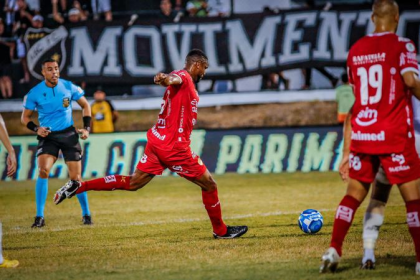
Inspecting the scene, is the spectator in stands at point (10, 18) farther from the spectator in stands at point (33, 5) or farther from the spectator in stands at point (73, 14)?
the spectator in stands at point (73, 14)

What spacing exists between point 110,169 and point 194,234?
26.8 feet

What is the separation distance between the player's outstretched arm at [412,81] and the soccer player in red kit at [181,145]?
3008 mm

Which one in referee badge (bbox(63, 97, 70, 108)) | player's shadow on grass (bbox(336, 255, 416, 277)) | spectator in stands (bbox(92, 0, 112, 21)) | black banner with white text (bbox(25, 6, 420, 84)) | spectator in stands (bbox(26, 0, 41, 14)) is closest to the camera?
player's shadow on grass (bbox(336, 255, 416, 277))

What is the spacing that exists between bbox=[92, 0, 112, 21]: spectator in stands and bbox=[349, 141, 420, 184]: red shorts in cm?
1451

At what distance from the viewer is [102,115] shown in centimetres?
1839

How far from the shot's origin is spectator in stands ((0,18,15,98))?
787 inches

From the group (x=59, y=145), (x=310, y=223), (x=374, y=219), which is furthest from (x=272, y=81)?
(x=374, y=219)

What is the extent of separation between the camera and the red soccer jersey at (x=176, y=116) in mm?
→ 8484

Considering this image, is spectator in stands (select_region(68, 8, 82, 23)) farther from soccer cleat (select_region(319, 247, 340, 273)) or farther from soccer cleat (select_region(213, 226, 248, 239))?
soccer cleat (select_region(319, 247, 340, 273))

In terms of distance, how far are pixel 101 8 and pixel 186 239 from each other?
1271 centimetres

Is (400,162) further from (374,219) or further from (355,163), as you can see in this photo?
(374,219)

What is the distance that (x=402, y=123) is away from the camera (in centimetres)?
618

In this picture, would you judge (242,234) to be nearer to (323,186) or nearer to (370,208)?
(370,208)

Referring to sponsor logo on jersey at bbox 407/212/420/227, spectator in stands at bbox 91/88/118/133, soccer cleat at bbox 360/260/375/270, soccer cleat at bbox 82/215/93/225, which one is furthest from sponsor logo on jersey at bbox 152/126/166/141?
spectator in stands at bbox 91/88/118/133
